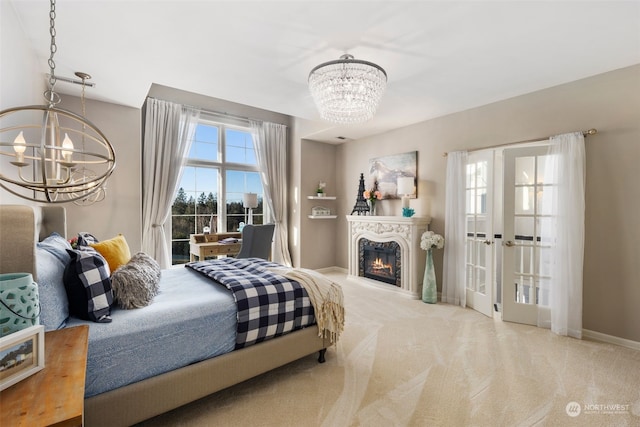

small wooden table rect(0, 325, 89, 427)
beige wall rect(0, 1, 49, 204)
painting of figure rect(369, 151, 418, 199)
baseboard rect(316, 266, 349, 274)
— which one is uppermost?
beige wall rect(0, 1, 49, 204)

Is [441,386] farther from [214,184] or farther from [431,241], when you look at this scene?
[214,184]

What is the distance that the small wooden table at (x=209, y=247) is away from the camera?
14.6 ft

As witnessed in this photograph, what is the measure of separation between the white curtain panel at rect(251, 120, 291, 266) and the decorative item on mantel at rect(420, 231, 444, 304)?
266 cm

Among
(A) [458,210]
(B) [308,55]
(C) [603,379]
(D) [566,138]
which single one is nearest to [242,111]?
(B) [308,55]

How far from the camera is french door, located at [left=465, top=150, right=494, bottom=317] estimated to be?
353cm

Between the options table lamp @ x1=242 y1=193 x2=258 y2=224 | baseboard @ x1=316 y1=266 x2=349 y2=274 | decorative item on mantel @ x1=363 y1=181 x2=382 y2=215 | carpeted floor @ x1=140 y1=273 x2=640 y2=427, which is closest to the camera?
carpeted floor @ x1=140 y1=273 x2=640 y2=427

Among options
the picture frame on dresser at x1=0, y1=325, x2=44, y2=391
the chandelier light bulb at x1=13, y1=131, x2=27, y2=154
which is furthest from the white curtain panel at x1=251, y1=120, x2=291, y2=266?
the picture frame on dresser at x1=0, y1=325, x2=44, y2=391

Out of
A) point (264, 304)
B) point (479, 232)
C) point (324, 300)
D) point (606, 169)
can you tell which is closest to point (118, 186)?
point (264, 304)

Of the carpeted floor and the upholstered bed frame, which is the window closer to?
the upholstered bed frame

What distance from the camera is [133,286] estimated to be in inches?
72.7

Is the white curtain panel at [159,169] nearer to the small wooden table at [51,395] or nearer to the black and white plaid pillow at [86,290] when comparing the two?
the black and white plaid pillow at [86,290]

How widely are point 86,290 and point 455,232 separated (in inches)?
153

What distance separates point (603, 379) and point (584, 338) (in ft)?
2.93

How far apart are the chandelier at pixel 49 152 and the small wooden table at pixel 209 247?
1443 mm
